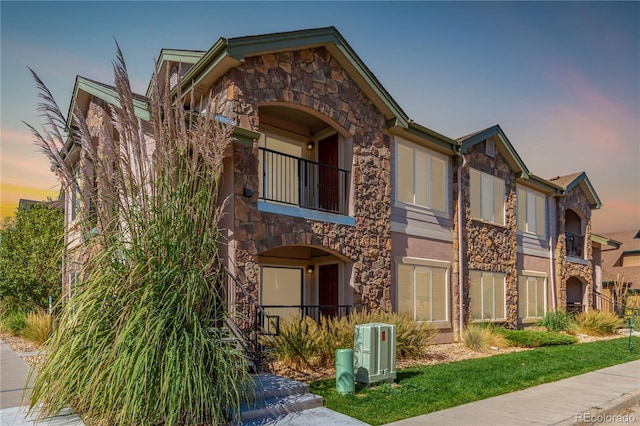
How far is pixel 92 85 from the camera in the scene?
1238 cm

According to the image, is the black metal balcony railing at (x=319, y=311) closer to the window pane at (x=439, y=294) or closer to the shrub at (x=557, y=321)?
the window pane at (x=439, y=294)

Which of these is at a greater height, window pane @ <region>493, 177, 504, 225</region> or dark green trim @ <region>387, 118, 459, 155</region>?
dark green trim @ <region>387, 118, 459, 155</region>

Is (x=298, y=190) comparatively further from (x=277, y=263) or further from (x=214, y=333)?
(x=214, y=333)

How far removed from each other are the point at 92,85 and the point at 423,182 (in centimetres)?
939

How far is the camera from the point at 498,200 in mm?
17438

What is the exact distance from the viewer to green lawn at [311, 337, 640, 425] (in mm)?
6551

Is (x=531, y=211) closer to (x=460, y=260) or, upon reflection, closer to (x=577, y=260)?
(x=577, y=260)

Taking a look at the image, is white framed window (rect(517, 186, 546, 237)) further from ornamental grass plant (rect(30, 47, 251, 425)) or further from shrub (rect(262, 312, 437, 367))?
ornamental grass plant (rect(30, 47, 251, 425))

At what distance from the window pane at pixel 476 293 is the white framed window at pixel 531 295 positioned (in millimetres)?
3432

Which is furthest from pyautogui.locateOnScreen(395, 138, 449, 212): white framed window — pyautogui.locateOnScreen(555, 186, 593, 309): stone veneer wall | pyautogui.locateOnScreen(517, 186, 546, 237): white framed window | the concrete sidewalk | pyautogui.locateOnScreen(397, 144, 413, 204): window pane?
pyautogui.locateOnScreen(555, 186, 593, 309): stone veneer wall

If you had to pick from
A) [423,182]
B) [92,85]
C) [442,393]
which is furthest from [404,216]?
[92,85]

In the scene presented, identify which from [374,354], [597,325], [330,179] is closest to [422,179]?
[330,179]

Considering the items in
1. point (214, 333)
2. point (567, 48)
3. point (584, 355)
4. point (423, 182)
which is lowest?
point (584, 355)

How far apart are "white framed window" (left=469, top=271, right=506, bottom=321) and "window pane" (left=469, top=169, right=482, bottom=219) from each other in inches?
77.0
